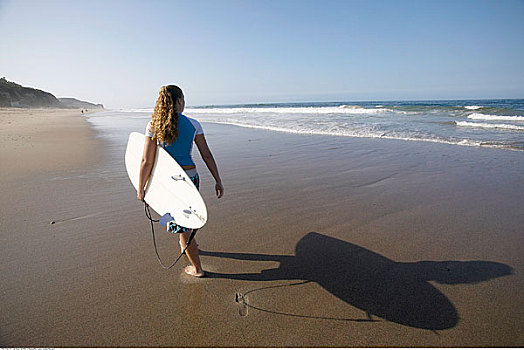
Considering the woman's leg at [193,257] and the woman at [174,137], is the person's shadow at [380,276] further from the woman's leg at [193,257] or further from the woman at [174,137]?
the woman at [174,137]

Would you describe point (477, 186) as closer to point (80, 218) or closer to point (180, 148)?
point (180, 148)

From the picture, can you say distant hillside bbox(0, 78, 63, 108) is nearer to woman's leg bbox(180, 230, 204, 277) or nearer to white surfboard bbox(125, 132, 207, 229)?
white surfboard bbox(125, 132, 207, 229)

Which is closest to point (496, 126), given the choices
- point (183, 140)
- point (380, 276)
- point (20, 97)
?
point (380, 276)

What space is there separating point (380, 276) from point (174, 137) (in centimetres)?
215

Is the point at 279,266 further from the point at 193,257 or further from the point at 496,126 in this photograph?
the point at 496,126

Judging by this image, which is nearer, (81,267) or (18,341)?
(18,341)

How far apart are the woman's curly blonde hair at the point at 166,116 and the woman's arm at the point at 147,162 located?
92mm

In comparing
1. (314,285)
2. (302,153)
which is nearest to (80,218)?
(314,285)

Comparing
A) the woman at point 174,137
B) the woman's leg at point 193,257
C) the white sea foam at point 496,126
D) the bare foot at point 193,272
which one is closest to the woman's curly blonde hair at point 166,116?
the woman at point 174,137

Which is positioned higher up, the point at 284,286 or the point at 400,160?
→ the point at 400,160

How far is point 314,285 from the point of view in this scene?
240cm

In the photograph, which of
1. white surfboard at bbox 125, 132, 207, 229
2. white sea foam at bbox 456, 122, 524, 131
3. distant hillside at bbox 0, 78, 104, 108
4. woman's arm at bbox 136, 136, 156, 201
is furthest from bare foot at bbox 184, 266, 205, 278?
distant hillside at bbox 0, 78, 104, 108

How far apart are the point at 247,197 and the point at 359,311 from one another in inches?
102

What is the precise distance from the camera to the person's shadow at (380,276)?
208 cm
